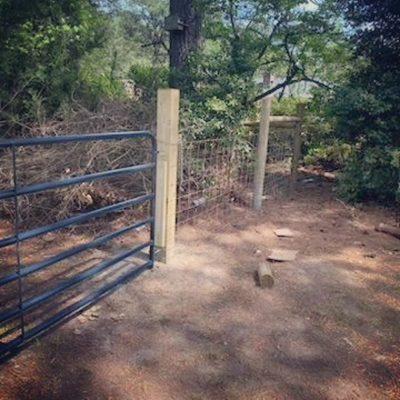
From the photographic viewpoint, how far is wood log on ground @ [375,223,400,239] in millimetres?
4910

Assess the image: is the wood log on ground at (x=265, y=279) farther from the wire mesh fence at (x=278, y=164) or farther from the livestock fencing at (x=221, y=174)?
the wire mesh fence at (x=278, y=164)

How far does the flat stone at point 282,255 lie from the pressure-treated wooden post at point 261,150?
1491 mm

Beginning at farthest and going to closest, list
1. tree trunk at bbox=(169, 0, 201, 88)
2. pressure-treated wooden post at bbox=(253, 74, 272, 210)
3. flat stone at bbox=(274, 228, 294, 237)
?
tree trunk at bbox=(169, 0, 201, 88) → pressure-treated wooden post at bbox=(253, 74, 272, 210) → flat stone at bbox=(274, 228, 294, 237)

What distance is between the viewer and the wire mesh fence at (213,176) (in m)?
4.94

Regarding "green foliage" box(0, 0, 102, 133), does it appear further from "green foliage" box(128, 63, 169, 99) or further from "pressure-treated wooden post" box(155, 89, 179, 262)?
"pressure-treated wooden post" box(155, 89, 179, 262)

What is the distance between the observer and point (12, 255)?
3.93 meters

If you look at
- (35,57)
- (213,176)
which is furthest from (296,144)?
(35,57)

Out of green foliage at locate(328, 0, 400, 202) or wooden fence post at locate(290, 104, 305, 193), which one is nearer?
green foliage at locate(328, 0, 400, 202)

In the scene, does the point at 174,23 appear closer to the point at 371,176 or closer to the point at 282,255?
the point at 371,176

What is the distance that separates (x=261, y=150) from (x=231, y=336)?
318 centimetres

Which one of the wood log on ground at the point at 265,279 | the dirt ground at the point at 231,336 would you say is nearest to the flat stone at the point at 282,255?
the dirt ground at the point at 231,336

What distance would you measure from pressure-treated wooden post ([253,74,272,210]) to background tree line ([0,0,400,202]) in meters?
0.47

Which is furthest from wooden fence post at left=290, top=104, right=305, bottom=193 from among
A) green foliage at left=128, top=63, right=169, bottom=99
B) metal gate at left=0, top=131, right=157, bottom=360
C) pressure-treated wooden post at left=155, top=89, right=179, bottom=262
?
metal gate at left=0, top=131, right=157, bottom=360

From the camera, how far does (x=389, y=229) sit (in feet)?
16.5
